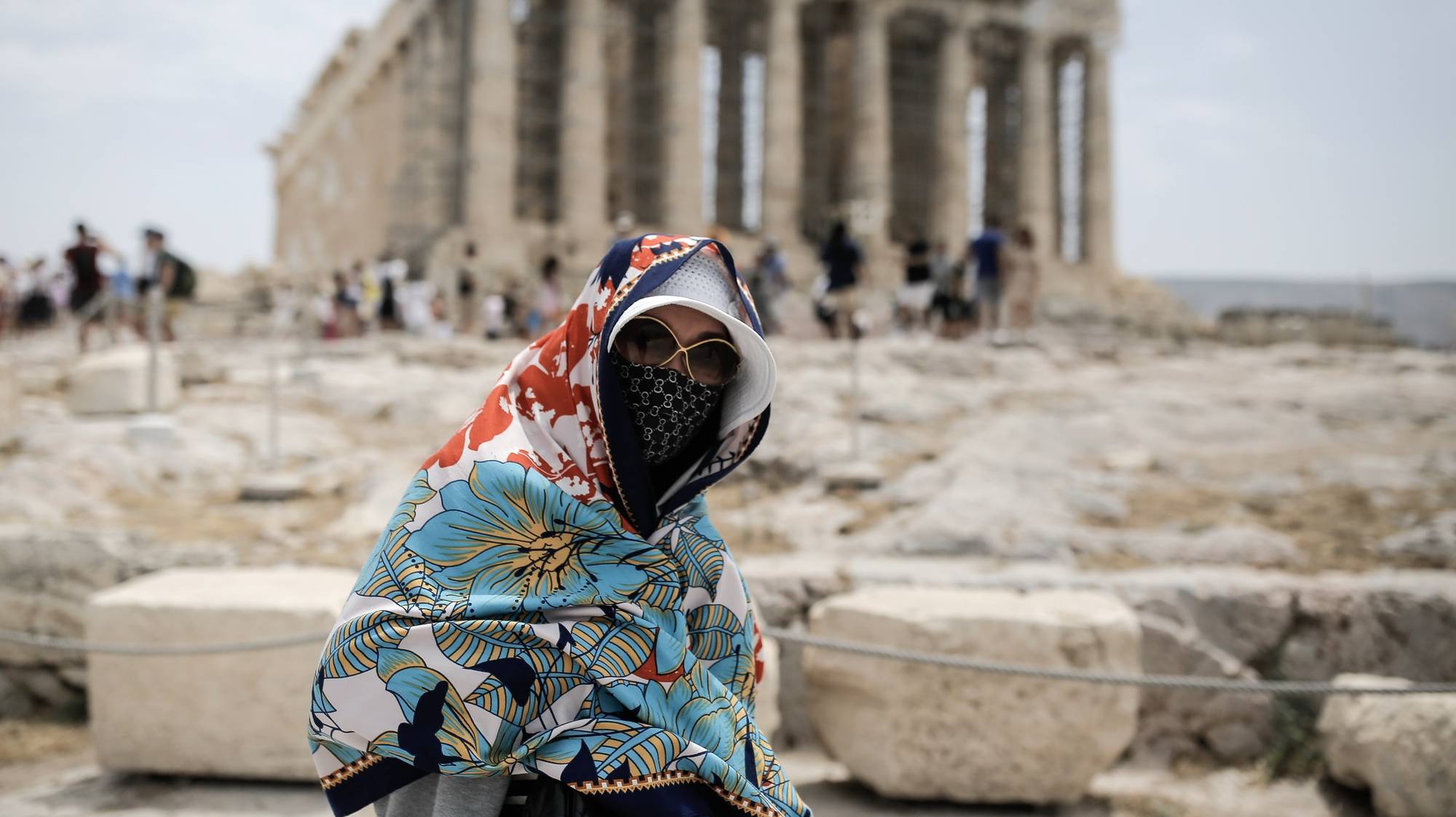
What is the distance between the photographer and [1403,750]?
4.27 metres

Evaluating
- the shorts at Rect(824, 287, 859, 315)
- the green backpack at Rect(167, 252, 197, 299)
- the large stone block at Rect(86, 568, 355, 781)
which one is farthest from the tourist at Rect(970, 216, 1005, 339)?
the large stone block at Rect(86, 568, 355, 781)

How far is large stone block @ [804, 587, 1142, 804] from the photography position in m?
4.33

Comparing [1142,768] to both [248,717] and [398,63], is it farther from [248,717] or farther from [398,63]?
[398,63]

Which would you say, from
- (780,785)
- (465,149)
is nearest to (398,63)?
(465,149)

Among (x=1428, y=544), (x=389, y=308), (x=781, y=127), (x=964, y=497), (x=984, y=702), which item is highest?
(x=781, y=127)

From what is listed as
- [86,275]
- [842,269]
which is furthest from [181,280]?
[842,269]

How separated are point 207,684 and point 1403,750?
4.85 meters

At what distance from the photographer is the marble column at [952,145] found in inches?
1281

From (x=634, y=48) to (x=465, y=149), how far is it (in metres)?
7.84

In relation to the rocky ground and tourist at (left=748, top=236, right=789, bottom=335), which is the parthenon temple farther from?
the rocky ground

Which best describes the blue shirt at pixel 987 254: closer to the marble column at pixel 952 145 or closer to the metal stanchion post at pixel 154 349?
the metal stanchion post at pixel 154 349

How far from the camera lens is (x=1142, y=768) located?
5.04m

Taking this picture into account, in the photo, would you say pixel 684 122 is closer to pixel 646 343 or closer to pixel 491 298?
pixel 491 298

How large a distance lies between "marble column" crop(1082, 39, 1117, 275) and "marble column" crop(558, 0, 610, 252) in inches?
637
